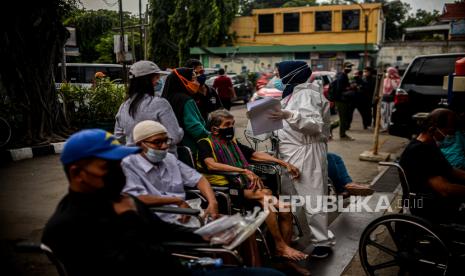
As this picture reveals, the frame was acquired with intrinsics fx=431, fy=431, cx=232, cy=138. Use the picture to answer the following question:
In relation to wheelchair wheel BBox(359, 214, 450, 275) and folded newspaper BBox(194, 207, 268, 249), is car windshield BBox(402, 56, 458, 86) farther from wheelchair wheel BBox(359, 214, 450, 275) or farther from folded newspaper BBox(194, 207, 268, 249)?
folded newspaper BBox(194, 207, 268, 249)

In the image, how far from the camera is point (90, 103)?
9.62 metres

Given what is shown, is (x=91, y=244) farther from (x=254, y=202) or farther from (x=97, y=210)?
(x=254, y=202)

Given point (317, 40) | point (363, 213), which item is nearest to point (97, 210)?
point (363, 213)

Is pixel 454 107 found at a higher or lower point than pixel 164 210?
higher

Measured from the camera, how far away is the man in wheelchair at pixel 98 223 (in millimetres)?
1824

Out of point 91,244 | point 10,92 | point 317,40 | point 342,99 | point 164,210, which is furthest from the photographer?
point 317,40

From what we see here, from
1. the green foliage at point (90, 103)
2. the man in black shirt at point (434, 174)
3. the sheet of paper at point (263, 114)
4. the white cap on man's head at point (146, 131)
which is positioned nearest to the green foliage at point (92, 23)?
the green foliage at point (90, 103)

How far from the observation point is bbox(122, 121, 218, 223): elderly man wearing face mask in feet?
9.30

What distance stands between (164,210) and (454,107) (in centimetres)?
406

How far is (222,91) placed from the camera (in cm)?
1057

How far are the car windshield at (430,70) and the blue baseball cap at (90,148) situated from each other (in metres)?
6.96

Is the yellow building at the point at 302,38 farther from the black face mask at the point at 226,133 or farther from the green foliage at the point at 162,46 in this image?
the black face mask at the point at 226,133

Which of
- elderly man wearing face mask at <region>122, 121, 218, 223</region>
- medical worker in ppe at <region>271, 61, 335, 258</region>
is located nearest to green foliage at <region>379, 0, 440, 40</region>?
medical worker in ppe at <region>271, 61, 335, 258</region>

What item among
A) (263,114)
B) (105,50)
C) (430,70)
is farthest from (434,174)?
(105,50)
